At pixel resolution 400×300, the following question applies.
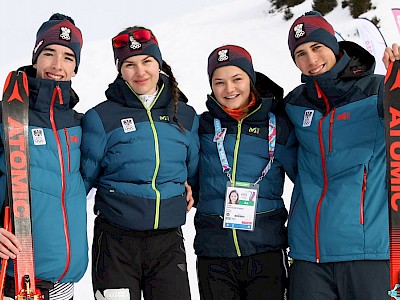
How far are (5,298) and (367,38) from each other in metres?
7.06

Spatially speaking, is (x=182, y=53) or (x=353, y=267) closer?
(x=353, y=267)

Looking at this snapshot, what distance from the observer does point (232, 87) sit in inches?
133

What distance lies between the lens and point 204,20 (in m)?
21.5

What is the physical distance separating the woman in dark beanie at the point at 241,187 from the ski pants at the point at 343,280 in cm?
24

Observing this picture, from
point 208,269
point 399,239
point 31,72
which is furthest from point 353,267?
point 31,72

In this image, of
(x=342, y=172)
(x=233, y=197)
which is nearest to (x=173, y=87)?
(x=233, y=197)

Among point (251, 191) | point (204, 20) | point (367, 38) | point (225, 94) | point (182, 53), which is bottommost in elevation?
point (251, 191)

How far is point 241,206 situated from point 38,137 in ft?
3.77

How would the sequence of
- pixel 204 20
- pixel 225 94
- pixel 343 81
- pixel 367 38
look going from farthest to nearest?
pixel 204 20, pixel 367 38, pixel 225 94, pixel 343 81

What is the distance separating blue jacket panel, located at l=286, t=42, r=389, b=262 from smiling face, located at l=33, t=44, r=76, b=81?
1287 millimetres

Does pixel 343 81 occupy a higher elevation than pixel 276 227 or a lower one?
higher

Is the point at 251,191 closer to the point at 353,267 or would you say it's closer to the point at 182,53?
the point at 353,267

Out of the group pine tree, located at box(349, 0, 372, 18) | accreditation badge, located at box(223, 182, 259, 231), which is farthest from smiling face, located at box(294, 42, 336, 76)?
pine tree, located at box(349, 0, 372, 18)

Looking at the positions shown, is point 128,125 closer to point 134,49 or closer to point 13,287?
point 134,49
